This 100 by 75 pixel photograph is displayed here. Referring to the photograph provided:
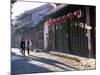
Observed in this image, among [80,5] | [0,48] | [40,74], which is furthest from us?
[80,5]

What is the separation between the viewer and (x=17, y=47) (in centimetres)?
429

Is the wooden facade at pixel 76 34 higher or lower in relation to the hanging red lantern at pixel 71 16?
lower

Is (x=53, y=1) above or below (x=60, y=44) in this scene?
above

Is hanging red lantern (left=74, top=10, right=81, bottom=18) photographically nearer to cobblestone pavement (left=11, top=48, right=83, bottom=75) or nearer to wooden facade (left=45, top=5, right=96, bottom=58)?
wooden facade (left=45, top=5, right=96, bottom=58)

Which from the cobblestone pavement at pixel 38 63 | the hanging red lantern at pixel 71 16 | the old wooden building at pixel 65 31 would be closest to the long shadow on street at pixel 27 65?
the cobblestone pavement at pixel 38 63

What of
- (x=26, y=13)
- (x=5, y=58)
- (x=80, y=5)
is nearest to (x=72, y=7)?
(x=80, y=5)

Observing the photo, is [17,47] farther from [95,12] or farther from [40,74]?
[95,12]

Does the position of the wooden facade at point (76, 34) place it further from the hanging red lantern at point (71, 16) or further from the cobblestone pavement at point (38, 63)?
the cobblestone pavement at point (38, 63)

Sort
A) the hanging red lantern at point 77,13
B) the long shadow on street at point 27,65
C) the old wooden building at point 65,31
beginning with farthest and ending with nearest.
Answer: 1. the hanging red lantern at point 77,13
2. the old wooden building at point 65,31
3. the long shadow on street at point 27,65

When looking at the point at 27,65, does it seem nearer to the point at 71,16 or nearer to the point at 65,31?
the point at 65,31

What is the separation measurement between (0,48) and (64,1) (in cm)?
143

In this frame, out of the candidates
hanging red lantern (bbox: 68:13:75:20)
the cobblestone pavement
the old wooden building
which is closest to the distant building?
the old wooden building

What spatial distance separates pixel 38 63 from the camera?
441cm

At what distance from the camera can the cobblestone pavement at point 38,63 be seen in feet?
14.0
